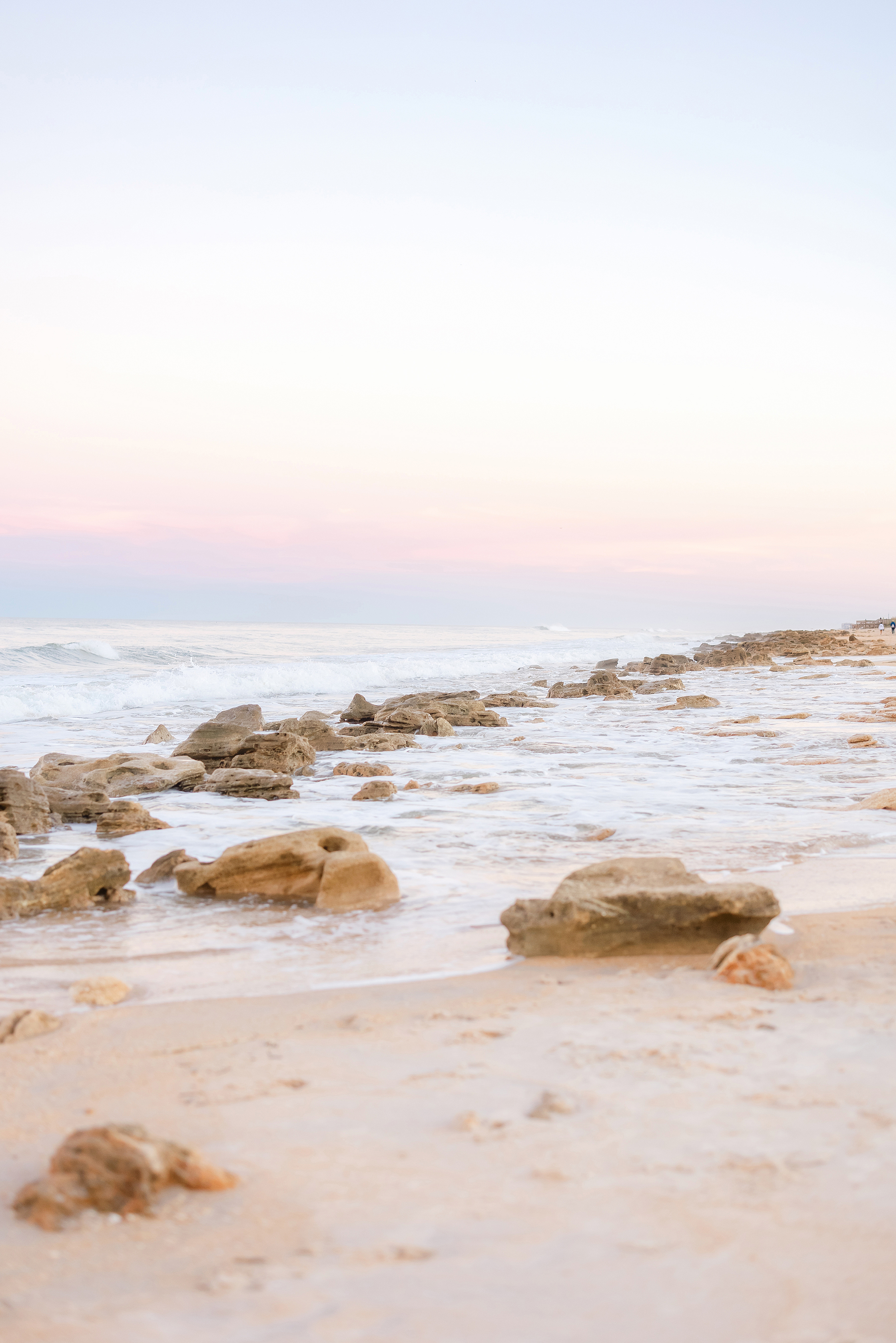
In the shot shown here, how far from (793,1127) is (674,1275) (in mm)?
630

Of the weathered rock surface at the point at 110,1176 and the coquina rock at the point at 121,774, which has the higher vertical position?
the weathered rock surface at the point at 110,1176

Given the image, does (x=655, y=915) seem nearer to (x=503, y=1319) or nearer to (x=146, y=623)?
(x=503, y=1319)

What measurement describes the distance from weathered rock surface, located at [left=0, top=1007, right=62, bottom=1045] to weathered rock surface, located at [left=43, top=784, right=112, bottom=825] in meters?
3.99

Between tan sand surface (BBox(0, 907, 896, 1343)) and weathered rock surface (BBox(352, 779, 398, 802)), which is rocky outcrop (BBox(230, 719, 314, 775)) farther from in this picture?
tan sand surface (BBox(0, 907, 896, 1343))

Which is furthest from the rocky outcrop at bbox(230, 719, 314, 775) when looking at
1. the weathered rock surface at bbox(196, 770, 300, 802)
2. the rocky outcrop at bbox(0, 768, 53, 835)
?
the rocky outcrop at bbox(0, 768, 53, 835)

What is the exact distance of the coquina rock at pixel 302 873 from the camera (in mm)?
4406

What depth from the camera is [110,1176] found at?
175cm

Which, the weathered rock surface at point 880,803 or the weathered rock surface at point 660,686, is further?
the weathered rock surface at point 660,686

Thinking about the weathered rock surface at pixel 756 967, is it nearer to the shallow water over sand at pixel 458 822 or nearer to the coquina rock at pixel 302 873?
the shallow water over sand at pixel 458 822

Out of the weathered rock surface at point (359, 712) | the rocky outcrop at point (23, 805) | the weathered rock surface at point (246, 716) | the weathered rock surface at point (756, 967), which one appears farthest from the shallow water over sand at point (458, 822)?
the weathered rock surface at point (359, 712)

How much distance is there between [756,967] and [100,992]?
227 cm

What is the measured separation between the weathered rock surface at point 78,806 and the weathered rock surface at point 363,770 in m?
2.53

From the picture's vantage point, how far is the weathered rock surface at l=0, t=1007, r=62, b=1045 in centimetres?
268

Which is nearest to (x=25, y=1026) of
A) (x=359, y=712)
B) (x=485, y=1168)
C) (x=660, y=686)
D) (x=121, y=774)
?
(x=485, y=1168)
